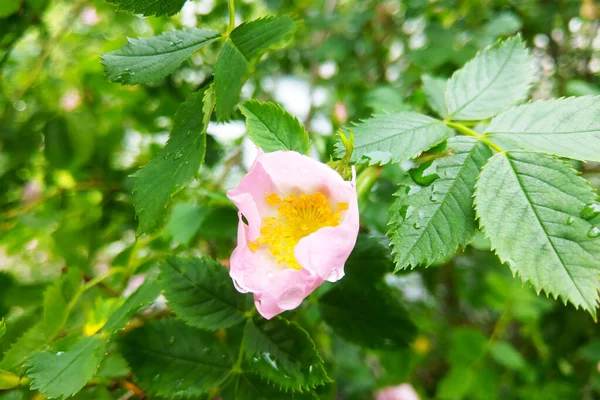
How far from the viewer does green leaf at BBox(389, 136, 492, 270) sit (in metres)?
0.39

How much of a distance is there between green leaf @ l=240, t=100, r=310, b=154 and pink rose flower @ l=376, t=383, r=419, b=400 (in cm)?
102

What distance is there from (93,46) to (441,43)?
43.4 inches

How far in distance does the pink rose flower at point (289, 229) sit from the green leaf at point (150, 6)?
189 mm

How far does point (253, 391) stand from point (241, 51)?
1.19 ft

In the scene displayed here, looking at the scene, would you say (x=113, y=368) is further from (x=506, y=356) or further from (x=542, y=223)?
(x=506, y=356)

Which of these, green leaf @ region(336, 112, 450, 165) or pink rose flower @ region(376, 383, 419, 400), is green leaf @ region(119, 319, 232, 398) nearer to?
Result: green leaf @ region(336, 112, 450, 165)

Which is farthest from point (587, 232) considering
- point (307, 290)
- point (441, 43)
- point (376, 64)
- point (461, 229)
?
point (376, 64)

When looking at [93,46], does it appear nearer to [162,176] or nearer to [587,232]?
[162,176]

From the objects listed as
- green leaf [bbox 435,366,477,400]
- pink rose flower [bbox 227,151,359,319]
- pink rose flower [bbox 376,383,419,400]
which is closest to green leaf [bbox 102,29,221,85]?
pink rose flower [bbox 227,151,359,319]

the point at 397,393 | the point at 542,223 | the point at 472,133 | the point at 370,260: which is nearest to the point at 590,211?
the point at 542,223

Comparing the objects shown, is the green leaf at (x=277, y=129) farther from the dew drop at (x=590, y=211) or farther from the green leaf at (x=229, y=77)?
the dew drop at (x=590, y=211)

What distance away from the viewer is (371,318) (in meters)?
0.58

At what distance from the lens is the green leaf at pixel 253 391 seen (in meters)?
0.48

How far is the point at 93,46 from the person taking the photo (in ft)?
4.86
